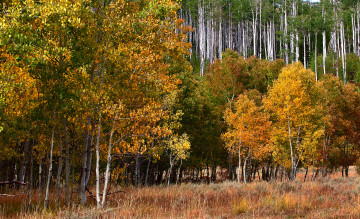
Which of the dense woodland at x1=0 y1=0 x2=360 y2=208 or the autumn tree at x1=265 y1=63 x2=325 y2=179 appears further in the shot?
the autumn tree at x1=265 y1=63 x2=325 y2=179

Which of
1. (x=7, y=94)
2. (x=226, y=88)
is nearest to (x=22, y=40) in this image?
(x=7, y=94)

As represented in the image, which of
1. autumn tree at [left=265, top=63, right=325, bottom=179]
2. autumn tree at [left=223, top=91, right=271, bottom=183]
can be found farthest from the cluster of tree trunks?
autumn tree at [left=265, top=63, right=325, bottom=179]

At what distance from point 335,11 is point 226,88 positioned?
47181mm

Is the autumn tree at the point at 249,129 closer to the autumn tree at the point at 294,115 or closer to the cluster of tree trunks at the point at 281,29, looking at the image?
the autumn tree at the point at 294,115

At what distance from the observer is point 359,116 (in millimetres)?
39969

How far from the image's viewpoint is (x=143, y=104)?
14164 millimetres

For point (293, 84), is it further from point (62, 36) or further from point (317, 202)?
point (62, 36)

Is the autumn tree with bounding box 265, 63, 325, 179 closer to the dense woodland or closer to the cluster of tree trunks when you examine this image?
the dense woodland

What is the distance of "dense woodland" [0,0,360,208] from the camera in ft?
37.4

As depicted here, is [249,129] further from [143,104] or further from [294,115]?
[143,104]

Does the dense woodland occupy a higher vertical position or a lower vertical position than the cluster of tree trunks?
lower

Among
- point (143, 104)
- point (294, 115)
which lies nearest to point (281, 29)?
point (294, 115)

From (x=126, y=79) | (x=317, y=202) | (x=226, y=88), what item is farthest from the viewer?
(x=226, y=88)

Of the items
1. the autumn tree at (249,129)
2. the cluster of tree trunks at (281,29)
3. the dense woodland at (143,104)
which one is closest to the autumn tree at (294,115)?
the dense woodland at (143,104)
